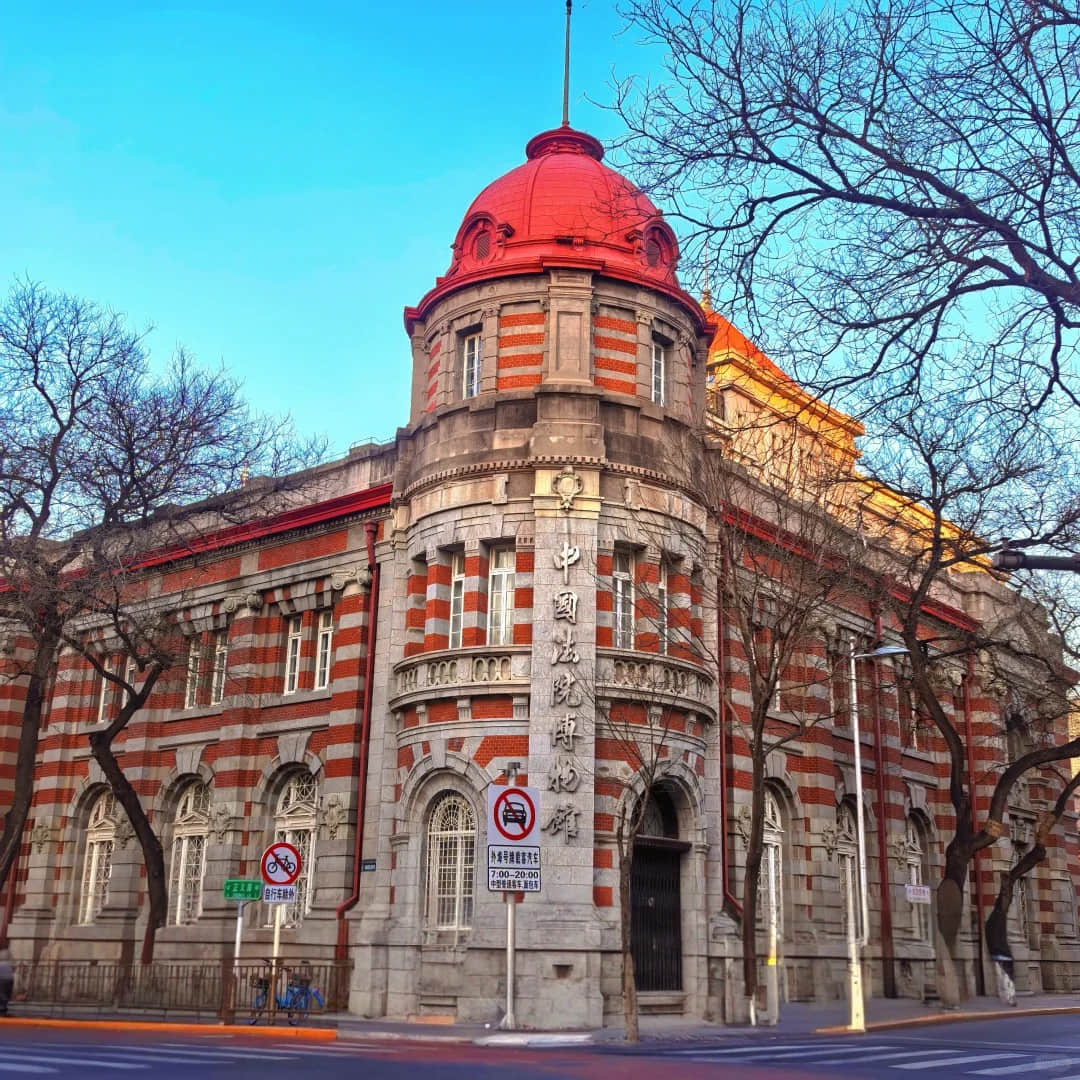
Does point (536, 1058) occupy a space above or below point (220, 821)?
below

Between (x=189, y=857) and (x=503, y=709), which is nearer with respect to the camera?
(x=503, y=709)

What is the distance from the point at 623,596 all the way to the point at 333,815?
792 cm

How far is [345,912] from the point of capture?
25.9m

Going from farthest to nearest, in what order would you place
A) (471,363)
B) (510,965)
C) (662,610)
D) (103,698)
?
(103,698)
(471,363)
(662,610)
(510,965)

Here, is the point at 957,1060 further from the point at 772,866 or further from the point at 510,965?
the point at 772,866

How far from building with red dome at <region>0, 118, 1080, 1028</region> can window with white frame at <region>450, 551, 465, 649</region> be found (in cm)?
8

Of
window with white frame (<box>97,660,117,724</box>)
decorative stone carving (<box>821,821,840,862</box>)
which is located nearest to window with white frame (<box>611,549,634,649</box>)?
decorative stone carving (<box>821,821,840,862</box>)

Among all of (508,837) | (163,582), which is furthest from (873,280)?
(163,582)

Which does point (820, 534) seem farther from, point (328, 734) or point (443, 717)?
point (328, 734)

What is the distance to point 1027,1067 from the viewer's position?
14789mm

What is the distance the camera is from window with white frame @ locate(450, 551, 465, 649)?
85.0ft

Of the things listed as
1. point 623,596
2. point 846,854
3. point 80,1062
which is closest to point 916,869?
point 846,854

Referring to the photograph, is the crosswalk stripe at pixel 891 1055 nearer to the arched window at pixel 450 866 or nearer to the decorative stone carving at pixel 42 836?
the arched window at pixel 450 866

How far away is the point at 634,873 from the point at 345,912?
245 inches
